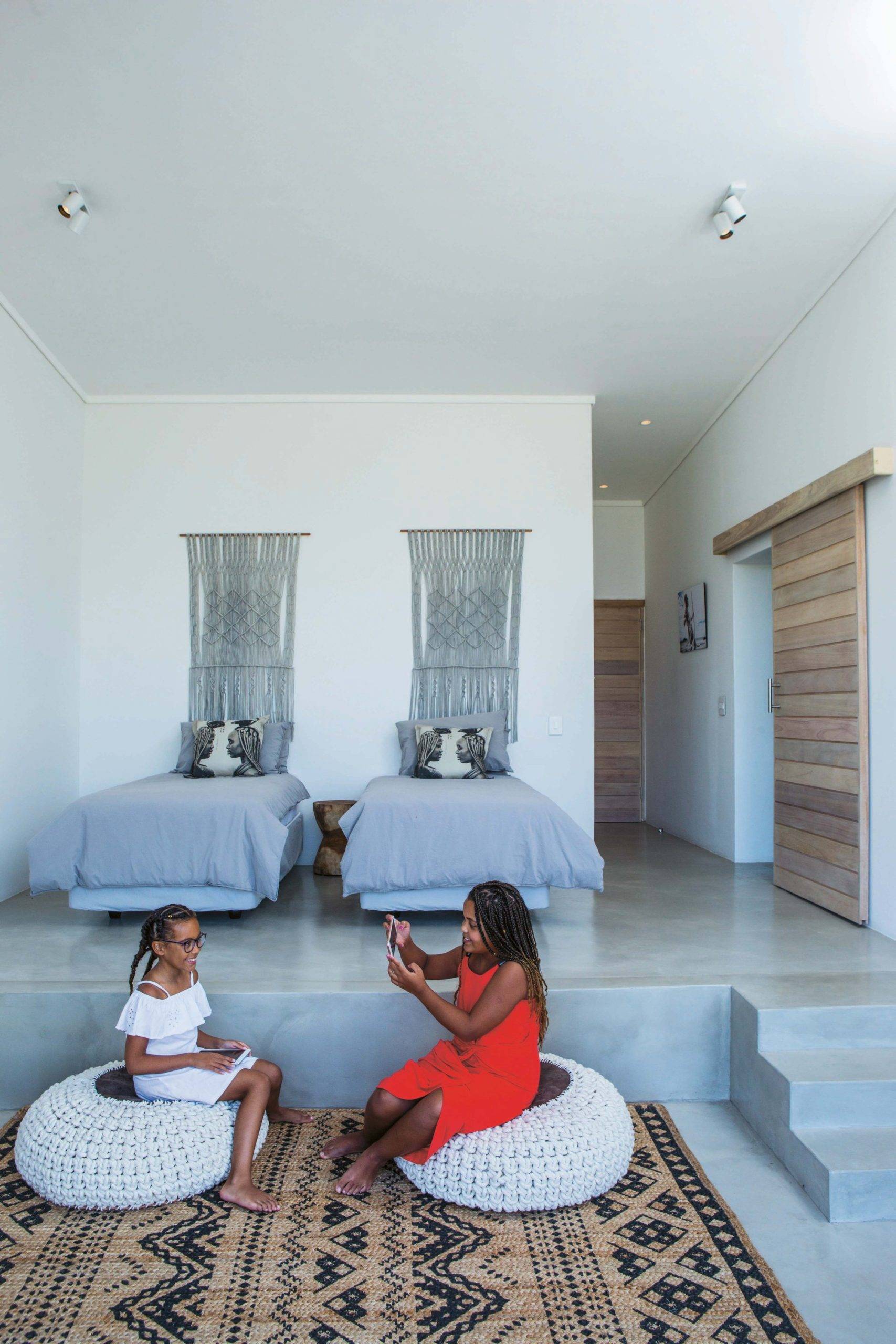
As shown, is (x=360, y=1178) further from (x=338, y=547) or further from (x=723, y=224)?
(x=338, y=547)

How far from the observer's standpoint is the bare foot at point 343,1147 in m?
2.30

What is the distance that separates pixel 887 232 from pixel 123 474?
160 inches

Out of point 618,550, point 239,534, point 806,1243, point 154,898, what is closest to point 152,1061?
point 154,898

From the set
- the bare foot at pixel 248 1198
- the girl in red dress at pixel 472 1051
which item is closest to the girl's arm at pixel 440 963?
the girl in red dress at pixel 472 1051

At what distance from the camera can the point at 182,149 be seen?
3043mm

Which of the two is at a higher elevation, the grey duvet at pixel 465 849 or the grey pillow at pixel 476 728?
the grey pillow at pixel 476 728

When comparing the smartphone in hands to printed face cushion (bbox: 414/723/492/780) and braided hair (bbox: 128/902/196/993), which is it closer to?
braided hair (bbox: 128/902/196/993)

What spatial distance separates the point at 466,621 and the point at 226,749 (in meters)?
1.56

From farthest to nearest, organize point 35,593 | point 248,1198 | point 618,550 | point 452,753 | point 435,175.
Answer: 1. point 618,550
2. point 452,753
3. point 35,593
4. point 435,175
5. point 248,1198

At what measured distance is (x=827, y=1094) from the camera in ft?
7.68

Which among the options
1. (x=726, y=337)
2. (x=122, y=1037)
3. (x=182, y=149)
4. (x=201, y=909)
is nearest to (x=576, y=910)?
(x=201, y=909)

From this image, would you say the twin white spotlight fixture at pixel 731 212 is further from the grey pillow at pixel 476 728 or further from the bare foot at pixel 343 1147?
the bare foot at pixel 343 1147

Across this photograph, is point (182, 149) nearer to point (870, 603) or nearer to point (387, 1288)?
point (870, 603)

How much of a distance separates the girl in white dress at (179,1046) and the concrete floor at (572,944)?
51 centimetres
